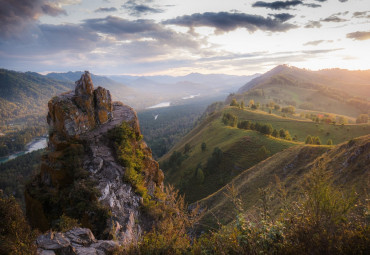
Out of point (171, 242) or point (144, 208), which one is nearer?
point (171, 242)

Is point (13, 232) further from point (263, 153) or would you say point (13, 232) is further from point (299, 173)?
point (263, 153)

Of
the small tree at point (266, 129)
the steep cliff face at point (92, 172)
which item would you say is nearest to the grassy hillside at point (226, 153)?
the small tree at point (266, 129)

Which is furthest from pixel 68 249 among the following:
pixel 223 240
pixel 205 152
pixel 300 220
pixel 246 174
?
pixel 205 152

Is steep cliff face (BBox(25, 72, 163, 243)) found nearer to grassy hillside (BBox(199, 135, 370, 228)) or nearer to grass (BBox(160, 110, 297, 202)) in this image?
grassy hillside (BBox(199, 135, 370, 228))

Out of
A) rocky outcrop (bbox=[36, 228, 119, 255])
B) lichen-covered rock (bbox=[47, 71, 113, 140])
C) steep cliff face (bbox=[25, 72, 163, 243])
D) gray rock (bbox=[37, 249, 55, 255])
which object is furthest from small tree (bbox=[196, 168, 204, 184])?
gray rock (bbox=[37, 249, 55, 255])

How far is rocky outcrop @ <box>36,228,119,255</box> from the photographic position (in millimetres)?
7786

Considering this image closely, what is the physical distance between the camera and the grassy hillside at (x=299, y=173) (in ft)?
73.9

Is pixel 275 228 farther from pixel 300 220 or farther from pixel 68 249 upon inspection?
pixel 68 249

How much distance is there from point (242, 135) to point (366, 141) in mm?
50575

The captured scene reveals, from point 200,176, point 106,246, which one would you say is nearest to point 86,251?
point 106,246

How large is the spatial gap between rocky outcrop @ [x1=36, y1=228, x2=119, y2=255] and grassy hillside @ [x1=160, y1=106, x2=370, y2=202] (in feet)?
163

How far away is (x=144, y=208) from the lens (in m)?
19.2

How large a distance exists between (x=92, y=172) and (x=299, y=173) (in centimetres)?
3323

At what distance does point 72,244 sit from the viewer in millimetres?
8914
